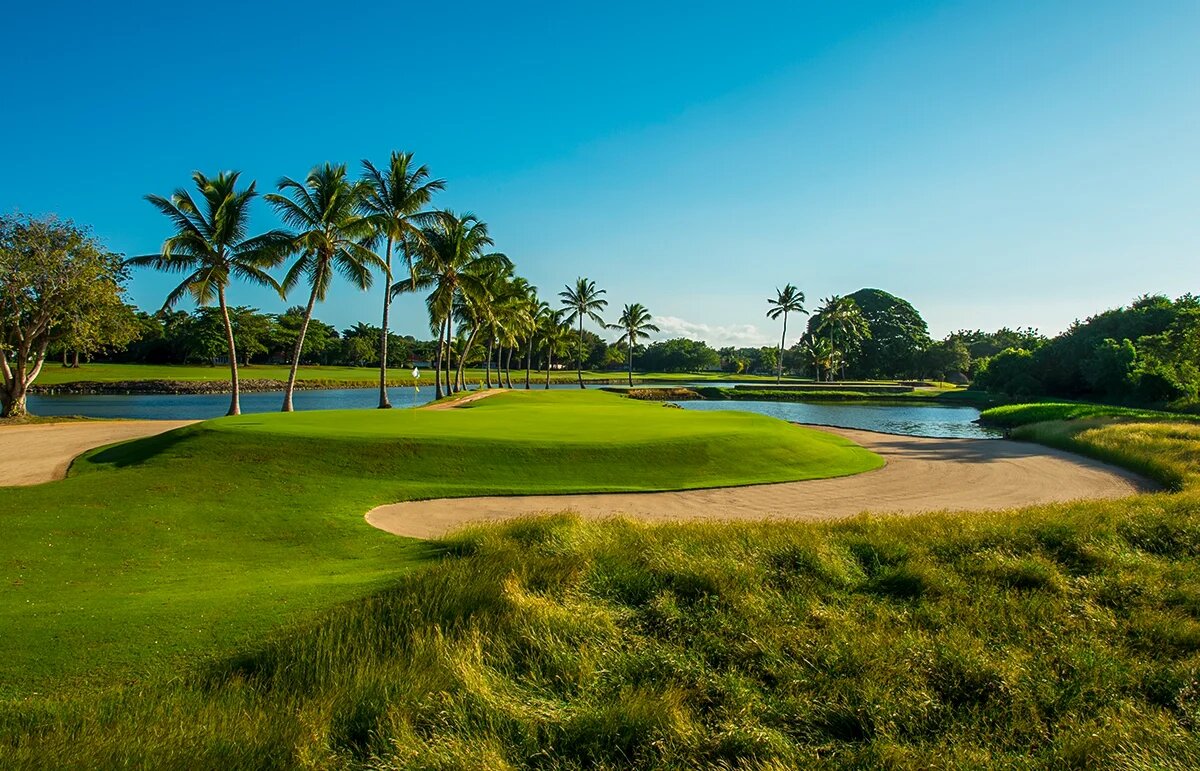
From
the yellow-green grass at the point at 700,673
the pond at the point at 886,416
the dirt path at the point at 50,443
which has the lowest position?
the pond at the point at 886,416

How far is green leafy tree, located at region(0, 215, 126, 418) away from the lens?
2789 cm

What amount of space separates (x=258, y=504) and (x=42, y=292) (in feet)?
90.6

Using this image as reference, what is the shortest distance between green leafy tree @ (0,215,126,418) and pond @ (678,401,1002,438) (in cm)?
3723

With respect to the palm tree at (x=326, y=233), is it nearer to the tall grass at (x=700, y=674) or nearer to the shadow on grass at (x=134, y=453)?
the shadow on grass at (x=134, y=453)

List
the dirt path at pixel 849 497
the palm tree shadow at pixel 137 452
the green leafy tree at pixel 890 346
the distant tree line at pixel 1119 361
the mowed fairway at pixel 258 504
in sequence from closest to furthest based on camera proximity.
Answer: the mowed fairway at pixel 258 504
the dirt path at pixel 849 497
the palm tree shadow at pixel 137 452
the distant tree line at pixel 1119 361
the green leafy tree at pixel 890 346

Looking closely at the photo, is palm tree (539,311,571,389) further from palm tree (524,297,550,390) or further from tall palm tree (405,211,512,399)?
tall palm tree (405,211,512,399)

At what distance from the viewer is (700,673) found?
500 centimetres

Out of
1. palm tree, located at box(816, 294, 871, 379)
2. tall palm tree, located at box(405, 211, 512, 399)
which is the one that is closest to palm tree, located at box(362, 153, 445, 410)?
tall palm tree, located at box(405, 211, 512, 399)

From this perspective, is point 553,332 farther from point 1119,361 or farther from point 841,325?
point 1119,361

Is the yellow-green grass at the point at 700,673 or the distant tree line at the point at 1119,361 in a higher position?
the distant tree line at the point at 1119,361

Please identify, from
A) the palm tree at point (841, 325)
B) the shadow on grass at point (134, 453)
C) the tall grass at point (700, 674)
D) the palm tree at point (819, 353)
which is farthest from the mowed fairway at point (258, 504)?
the palm tree at point (819, 353)

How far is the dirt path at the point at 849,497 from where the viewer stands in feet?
39.9

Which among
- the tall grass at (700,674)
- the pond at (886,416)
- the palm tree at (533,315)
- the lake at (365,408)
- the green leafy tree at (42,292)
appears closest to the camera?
the tall grass at (700,674)

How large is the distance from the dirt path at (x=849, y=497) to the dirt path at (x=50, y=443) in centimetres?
1140
